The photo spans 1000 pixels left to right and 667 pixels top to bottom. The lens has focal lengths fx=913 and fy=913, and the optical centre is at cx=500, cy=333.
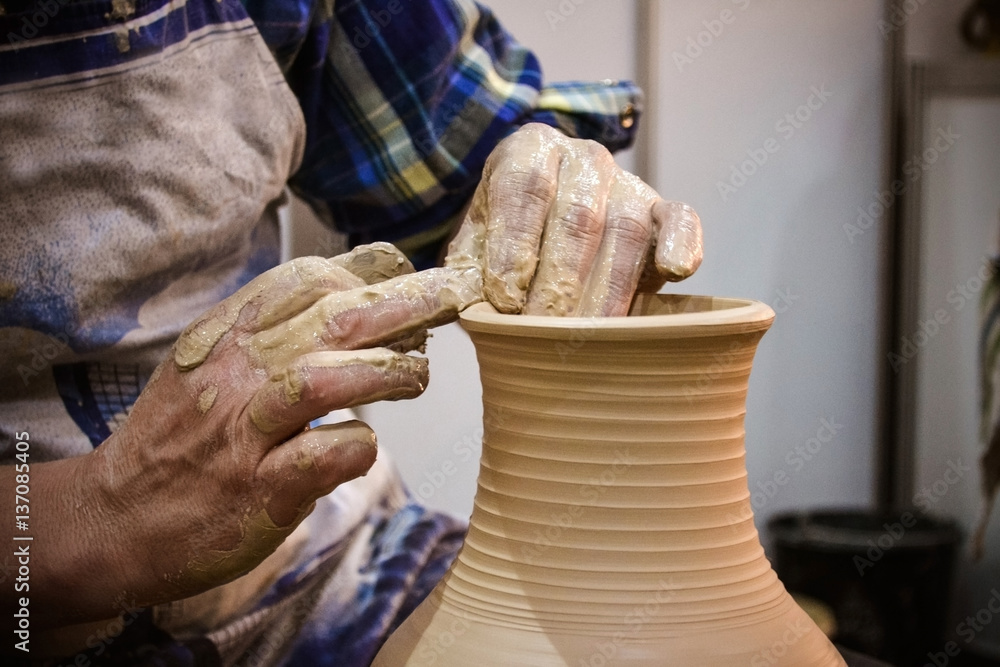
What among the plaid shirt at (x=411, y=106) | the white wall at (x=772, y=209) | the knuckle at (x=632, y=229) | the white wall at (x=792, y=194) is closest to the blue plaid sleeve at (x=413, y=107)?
the plaid shirt at (x=411, y=106)

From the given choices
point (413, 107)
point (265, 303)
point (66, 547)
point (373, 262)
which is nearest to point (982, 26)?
point (413, 107)

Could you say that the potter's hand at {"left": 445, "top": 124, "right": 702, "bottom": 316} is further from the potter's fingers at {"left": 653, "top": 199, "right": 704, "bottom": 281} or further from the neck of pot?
the neck of pot

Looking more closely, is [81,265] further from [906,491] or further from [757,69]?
[906,491]

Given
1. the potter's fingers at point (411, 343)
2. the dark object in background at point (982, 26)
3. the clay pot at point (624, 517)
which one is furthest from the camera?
the dark object in background at point (982, 26)

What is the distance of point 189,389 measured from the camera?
82cm

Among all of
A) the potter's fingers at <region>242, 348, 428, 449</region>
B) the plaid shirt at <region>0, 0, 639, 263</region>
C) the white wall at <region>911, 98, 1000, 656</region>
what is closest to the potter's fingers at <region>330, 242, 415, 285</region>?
the potter's fingers at <region>242, 348, 428, 449</region>

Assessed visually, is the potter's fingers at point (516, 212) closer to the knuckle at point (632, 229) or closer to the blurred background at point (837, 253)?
the knuckle at point (632, 229)

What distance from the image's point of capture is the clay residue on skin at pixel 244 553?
0.82m

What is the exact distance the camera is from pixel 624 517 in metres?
0.74

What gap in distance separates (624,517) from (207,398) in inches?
14.9

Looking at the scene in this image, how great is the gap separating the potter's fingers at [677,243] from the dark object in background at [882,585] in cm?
189

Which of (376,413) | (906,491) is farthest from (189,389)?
(906,491)

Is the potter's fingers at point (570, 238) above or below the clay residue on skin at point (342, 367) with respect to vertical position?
above

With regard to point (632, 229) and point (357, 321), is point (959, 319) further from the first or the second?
point (357, 321)
